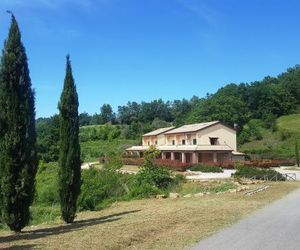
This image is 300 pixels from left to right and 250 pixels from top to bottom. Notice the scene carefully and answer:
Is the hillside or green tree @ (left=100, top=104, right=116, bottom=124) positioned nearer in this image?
the hillside

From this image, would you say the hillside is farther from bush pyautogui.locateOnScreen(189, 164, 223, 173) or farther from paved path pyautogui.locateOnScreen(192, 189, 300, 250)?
paved path pyautogui.locateOnScreen(192, 189, 300, 250)

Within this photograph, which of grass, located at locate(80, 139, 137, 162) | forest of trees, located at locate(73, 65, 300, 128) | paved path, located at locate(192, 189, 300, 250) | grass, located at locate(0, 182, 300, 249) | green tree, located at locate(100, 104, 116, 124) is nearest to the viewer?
paved path, located at locate(192, 189, 300, 250)

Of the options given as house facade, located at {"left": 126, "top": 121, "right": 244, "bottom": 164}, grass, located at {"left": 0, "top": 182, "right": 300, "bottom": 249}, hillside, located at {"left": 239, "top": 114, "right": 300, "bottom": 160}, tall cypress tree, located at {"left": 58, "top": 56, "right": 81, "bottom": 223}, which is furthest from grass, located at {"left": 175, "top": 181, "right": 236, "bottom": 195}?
hillside, located at {"left": 239, "top": 114, "right": 300, "bottom": 160}

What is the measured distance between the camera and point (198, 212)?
17703 millimetres

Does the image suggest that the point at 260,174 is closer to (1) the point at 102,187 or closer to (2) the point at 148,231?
(1) the point at 102,187

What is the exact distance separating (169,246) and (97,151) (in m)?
83.2

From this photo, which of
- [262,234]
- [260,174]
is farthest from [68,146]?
[260,174]

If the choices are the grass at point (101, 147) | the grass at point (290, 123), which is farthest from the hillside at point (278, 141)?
the grass at point (101, 147)

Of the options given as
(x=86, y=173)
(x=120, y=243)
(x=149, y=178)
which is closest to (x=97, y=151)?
(x=86, y=173)

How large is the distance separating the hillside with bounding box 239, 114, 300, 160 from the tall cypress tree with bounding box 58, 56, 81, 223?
190 ft

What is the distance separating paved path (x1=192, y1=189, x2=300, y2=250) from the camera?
11234 millimetres

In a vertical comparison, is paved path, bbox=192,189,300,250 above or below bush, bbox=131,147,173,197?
below

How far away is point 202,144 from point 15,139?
188ft

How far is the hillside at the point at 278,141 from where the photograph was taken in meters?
77.4
